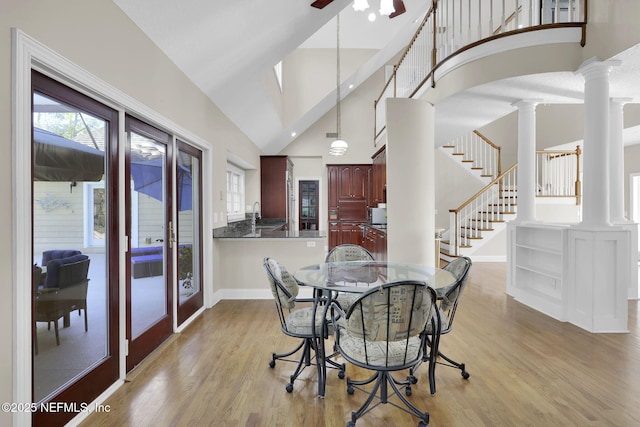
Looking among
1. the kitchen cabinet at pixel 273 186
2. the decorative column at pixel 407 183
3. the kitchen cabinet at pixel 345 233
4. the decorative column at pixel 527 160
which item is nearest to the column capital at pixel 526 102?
the decorative column at pixel 527 160

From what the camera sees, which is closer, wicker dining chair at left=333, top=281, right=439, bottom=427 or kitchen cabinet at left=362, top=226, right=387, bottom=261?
wicker dining chair at left=333, top=281, right=439, bottom=427

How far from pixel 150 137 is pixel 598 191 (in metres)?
4.24

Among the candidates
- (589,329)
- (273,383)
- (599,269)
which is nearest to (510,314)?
(589,329)

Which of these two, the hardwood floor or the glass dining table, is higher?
the glass dining table

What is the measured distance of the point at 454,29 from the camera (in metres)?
5.46

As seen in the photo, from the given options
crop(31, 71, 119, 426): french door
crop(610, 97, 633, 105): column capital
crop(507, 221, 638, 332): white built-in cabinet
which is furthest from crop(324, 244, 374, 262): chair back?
crop(610, 97, 633, 105): column capital

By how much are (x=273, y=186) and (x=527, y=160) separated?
4.83 m

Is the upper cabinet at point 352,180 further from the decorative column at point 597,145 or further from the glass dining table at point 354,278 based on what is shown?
the glass dining table at point 354,278

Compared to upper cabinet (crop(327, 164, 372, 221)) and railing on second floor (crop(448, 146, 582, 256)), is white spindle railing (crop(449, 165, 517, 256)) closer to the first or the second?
railing on second floor (crop(448, 146, 582, 256))

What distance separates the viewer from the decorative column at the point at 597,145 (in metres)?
3.39

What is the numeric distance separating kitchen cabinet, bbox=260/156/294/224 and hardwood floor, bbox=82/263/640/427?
418 centimetres

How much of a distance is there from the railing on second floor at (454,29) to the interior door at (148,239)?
3601 mm

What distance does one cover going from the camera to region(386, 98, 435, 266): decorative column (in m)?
4.41

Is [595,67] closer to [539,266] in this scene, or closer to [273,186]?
[539,266]
